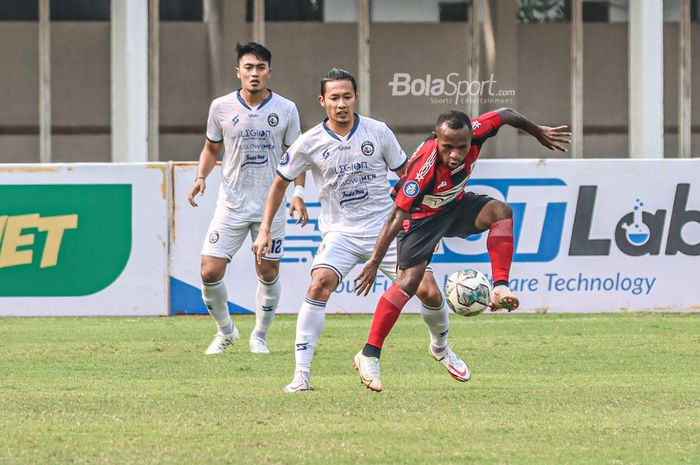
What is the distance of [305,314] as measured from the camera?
26.3 feet

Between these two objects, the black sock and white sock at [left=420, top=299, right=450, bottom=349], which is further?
white sock at [left=420, top=299, right=450, bottom=349]

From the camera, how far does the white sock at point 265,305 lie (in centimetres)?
1032

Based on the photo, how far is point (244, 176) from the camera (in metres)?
10.3

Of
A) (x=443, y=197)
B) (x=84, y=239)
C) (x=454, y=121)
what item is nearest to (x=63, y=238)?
(x=84, y=239)

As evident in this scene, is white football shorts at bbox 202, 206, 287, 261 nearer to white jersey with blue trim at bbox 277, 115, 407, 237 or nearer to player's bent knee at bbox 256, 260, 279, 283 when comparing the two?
Answer: player's bent knee at bbox 256, 260, 279, 283

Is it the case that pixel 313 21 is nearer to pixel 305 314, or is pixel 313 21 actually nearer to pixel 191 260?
pixel 191 260

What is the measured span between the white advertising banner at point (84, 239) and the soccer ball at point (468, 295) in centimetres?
598

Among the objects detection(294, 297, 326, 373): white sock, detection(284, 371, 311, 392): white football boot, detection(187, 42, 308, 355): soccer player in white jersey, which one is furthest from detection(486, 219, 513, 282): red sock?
detection(187, 42, 308, 355): soccer player in white jersey

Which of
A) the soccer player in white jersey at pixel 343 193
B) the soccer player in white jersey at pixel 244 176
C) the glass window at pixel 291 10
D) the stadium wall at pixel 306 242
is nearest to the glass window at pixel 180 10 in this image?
the glass window at pixel 291 10

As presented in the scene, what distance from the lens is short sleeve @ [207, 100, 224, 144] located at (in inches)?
406

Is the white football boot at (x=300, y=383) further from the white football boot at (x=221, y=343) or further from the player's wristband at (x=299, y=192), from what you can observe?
the white football boot at (x=221, y=343)

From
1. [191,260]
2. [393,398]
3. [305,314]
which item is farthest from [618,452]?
[191,260]

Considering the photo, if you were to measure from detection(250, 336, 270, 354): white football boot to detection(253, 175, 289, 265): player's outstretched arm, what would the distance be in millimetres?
2091

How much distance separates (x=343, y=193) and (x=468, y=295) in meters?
1.06
